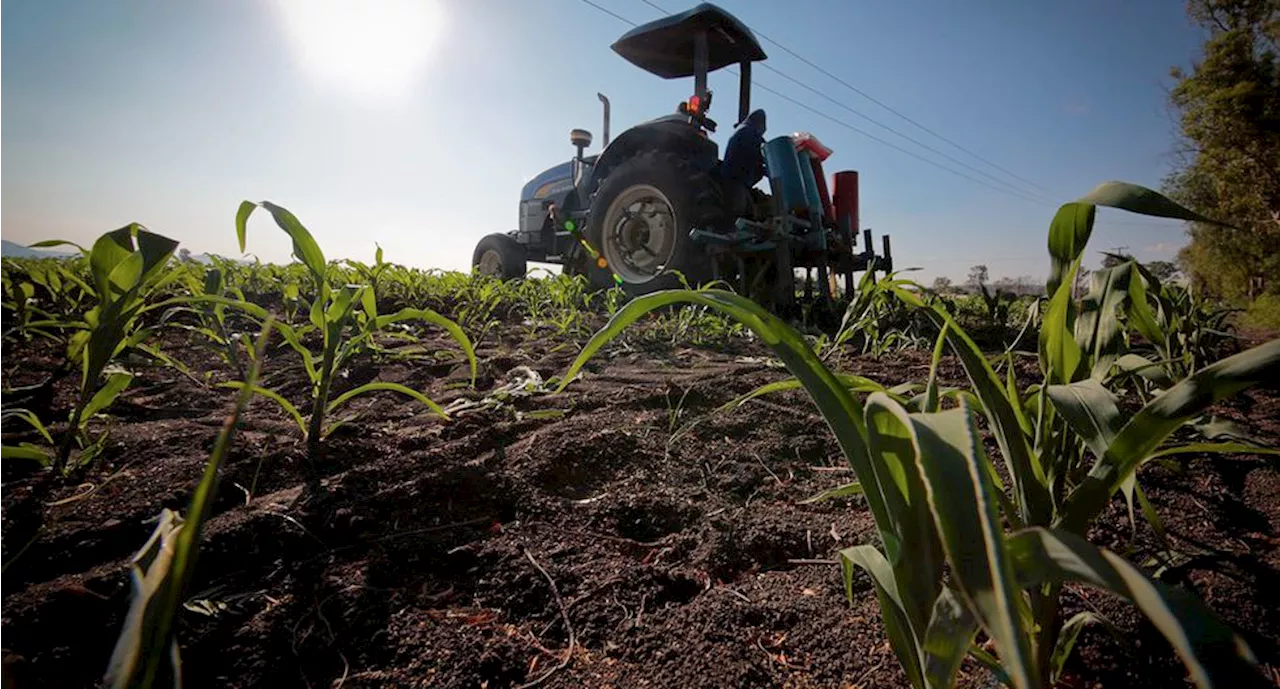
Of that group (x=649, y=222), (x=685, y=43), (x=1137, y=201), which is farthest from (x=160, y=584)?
(x=685, y=43)

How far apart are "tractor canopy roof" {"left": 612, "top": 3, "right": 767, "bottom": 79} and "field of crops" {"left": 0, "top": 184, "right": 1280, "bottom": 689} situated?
441 centimetres

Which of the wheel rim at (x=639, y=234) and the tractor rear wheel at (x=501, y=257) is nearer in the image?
the wheel rim at (x=639, y=234)

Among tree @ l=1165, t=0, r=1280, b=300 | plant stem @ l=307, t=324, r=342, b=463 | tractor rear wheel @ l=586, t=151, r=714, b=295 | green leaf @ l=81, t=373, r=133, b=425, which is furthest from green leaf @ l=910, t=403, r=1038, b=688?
tree @ l=1165, t=0, r=1280, b=300

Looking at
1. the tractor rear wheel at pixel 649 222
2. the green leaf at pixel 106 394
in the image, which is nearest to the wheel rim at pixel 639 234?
the tractor rear wheel at pixel 649 222

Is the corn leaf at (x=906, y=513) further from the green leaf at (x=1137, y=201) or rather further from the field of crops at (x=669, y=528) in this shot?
the green leaf at (x=1137, y=201)

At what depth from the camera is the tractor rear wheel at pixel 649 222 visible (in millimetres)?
3863

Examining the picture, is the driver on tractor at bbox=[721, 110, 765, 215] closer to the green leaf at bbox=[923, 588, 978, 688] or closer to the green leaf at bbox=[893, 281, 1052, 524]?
the green leaf at bbox=[893, 281, 1052, 524]

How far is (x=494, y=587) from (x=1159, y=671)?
0.72 meters

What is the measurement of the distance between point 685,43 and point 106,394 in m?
5.35

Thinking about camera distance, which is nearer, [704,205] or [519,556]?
[519,556]

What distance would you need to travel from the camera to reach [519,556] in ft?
2.49

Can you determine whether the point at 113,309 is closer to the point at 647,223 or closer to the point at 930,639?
the point at 930,639

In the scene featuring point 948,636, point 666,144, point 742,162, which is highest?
point 666,144

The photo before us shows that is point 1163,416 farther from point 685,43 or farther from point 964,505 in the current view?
point 685,43
